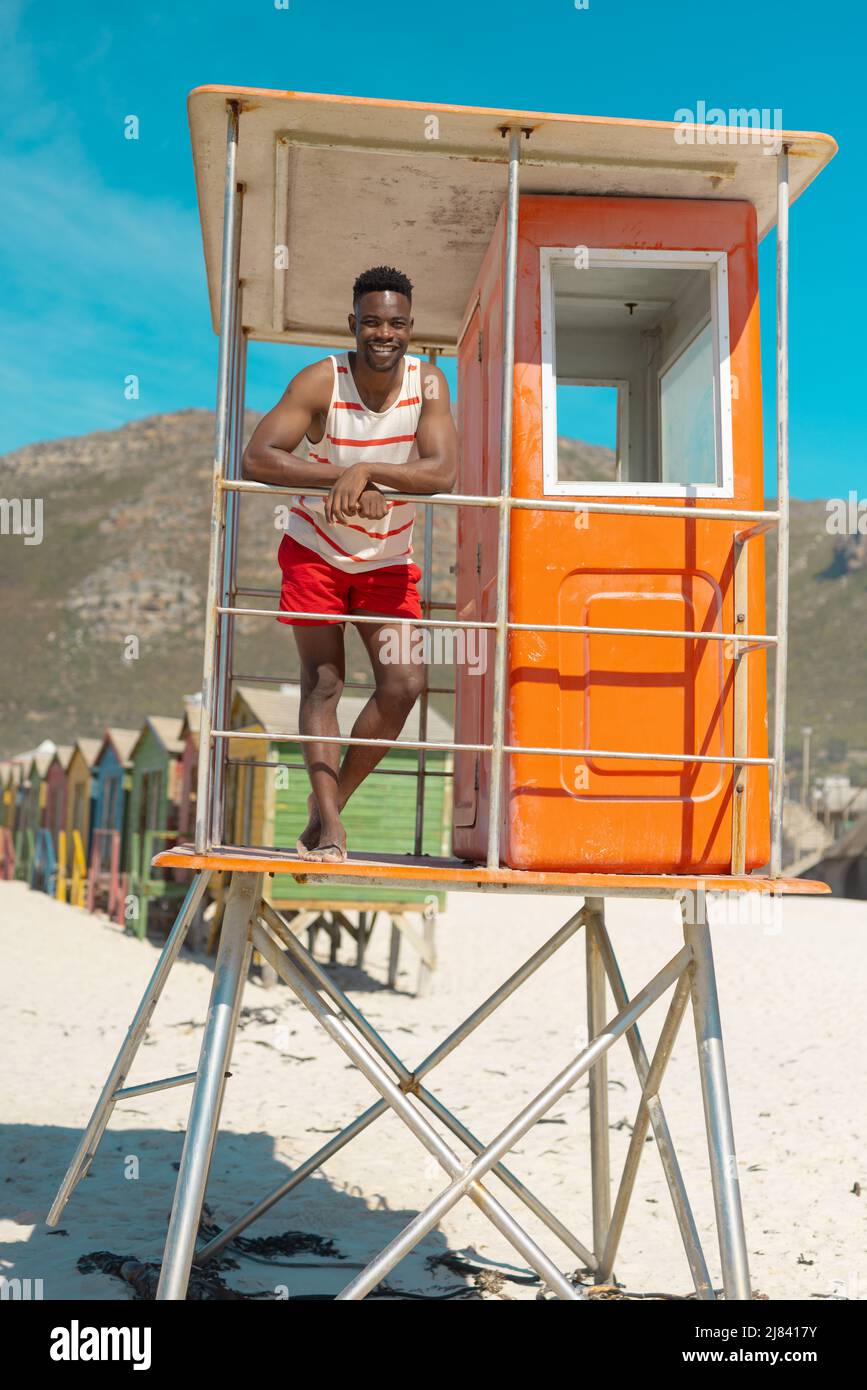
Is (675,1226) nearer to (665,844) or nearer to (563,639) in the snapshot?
(665,844)

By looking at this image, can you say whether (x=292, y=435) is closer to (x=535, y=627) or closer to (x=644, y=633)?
(x=535, y=627)

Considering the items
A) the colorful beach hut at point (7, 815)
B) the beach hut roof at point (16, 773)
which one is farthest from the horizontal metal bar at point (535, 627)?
the beach hut roof at point (16, 773)

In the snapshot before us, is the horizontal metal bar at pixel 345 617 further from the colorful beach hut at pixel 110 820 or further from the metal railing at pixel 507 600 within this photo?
the colorful beach hut at pixel 110 820

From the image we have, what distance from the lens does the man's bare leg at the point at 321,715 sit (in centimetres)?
474

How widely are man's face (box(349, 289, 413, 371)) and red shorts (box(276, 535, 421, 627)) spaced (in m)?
0.74

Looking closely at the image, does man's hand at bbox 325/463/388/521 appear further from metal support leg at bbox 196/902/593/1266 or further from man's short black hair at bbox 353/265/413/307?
metal support leg at bbox 196/902/593/1266

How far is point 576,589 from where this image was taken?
4.86 m

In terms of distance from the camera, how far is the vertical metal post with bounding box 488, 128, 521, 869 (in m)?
4.51

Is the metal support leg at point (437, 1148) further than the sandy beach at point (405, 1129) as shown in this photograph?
No

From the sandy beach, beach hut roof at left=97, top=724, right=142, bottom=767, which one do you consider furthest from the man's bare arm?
beach hut roof at left=97, top=724, right=142, bottom=767

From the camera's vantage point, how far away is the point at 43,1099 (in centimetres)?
1095

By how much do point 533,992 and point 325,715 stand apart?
14957mm

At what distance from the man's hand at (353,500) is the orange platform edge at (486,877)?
1160 mm
